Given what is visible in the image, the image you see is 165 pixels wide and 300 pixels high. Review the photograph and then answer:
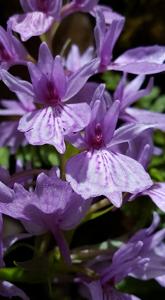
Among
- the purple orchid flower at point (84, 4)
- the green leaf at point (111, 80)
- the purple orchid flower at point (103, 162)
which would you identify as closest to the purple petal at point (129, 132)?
the purple orchid flower at point (103, 162)

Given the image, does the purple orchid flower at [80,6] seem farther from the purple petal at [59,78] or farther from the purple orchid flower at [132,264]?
the purple orchid flower at [132,264]

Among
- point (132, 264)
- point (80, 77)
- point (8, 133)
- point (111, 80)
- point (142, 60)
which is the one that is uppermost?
point (80, 77)

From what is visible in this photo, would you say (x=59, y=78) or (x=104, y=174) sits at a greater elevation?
(x=59, y=78)

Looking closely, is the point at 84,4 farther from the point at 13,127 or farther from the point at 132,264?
the point at 132,264

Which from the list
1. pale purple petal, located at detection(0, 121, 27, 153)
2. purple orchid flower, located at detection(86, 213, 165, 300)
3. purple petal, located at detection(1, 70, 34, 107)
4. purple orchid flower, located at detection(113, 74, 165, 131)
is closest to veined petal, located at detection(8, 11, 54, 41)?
purple petal, located at detection(1, 70, 34, 107)

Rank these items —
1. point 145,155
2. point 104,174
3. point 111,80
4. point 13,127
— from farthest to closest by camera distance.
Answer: point 111,80 → point 13,127 → point 145,155 → point 104,174

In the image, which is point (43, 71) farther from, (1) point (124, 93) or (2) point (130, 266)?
(2) point (130, 266)

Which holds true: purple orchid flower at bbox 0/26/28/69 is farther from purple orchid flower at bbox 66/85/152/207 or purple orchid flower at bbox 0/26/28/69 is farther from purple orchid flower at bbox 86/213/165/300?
purple orchid flower at bbox 86/213/165/300

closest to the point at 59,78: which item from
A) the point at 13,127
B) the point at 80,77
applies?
the point at 80,77
